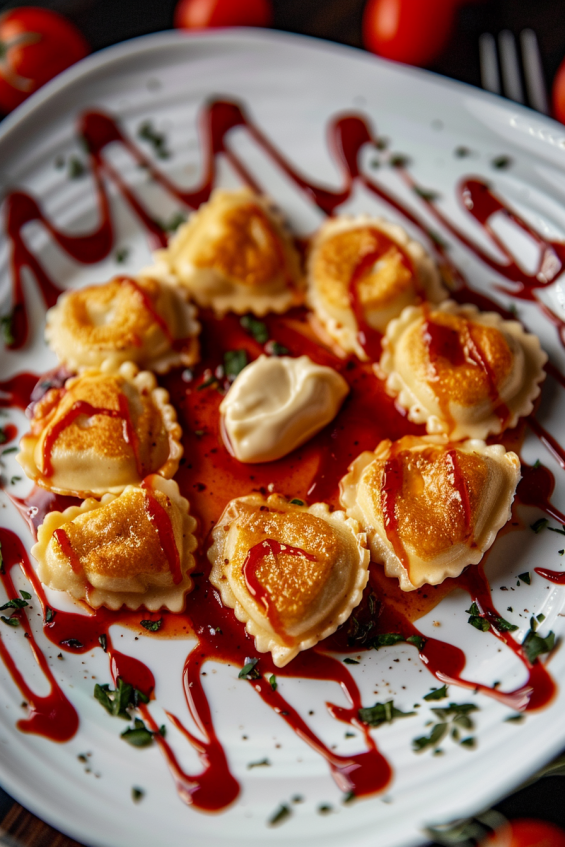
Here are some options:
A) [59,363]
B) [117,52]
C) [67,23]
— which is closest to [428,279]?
[59,363]

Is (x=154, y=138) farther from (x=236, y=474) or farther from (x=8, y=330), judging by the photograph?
(x=236, y=474)

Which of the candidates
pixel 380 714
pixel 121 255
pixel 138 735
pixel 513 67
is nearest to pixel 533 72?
pixel 513 67

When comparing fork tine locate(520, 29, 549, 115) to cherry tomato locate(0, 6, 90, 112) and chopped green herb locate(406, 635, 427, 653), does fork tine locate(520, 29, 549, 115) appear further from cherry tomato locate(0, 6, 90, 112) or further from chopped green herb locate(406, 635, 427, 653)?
chopped green herb locate(406, 635, 427, 653)

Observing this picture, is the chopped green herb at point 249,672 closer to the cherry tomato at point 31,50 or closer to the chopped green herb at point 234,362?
the chopped green herb at point 234,362

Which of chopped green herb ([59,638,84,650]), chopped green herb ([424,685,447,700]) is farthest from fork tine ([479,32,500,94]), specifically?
chopped green herb ([59,638,84,650])

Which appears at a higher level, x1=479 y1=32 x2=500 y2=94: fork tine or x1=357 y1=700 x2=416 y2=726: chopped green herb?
x1=479 y1=32 x2=500 y2=94: fork tine

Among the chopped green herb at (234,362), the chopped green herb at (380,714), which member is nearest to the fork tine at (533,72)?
the chopped green herb at (234,362)
